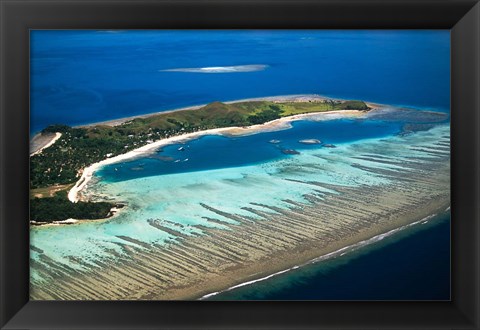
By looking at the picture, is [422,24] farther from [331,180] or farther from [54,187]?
[54,187]

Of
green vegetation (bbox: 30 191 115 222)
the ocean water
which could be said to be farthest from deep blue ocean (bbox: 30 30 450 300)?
green vegetation (bbox: 30 191 115 222)

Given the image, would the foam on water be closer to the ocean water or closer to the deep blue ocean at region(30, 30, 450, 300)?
the deep blue ocean at region(30, 30, 450, 300)

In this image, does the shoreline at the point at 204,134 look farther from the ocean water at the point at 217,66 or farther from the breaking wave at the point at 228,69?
the breaking wave at the point at 228,69

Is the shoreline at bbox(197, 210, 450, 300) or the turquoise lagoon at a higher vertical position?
the turquoise lagoon

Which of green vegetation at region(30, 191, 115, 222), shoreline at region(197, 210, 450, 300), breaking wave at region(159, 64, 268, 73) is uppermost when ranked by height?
breaking wave at region(159, 64, 268, 73)

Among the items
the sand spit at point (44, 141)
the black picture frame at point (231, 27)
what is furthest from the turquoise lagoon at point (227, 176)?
the sand spit at point (44, 141)

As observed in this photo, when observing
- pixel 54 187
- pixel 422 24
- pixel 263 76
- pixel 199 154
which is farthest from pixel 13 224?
pixel 422 24

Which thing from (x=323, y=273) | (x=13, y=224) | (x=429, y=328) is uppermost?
(x=13, y=224)
